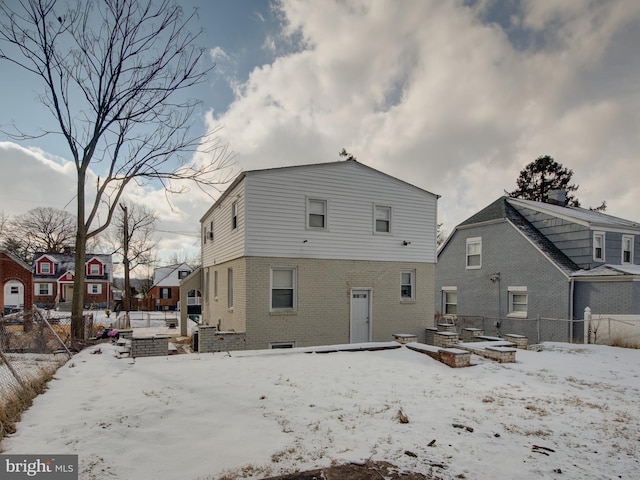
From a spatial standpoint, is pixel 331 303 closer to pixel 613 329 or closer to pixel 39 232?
pixel 613 329

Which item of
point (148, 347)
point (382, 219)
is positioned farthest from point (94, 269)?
point (382, 219)

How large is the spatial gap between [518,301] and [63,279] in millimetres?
46079

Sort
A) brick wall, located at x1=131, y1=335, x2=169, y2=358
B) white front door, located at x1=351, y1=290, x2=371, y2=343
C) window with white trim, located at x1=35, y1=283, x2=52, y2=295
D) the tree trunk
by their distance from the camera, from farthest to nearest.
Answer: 1. window with white trim, located at x1=35, y1=283, x2=52, y2=295
2. white front door, located at x1=351, y1=290, x2=371, y2=343
3. the tree trunk
4. brick wall, located at x1=131, y1=335, x2=169, y2=358

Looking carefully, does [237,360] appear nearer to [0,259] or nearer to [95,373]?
[95,373]

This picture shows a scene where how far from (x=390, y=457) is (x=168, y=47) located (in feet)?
42.5

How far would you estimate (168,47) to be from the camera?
11.5m

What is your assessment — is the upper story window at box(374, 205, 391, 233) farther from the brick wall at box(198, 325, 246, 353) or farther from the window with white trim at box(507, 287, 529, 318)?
the window with white trim at box(507, 287, 529, 318)

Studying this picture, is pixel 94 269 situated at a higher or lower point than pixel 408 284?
lower

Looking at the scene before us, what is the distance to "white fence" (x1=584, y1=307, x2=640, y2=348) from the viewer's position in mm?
12977

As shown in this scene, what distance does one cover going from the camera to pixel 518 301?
17812 mm

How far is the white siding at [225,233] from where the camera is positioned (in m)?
12.1

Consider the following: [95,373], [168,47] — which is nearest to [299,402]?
[95,373]

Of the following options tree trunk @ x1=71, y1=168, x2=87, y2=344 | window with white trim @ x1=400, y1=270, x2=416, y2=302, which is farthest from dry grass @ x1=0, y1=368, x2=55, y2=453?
window with white trim @ x1=400, y1=270, x2=416, y2=302

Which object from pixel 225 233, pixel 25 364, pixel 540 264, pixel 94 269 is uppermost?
pixel 225 233
